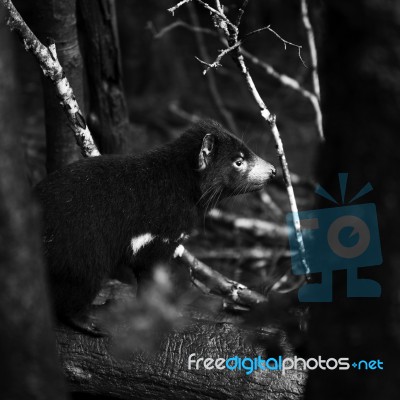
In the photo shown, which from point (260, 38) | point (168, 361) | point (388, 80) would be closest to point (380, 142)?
point (388, 80)

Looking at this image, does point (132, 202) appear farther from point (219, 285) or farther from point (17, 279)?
point (17, 279)

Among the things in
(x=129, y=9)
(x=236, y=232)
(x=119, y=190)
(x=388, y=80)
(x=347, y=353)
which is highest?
(x=129, y=9)

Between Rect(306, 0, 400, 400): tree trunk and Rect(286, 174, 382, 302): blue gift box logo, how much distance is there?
0.09ft

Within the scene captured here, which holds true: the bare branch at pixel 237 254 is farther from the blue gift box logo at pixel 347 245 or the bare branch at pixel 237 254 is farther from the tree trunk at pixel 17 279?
the tree trunk at pixel 17 279

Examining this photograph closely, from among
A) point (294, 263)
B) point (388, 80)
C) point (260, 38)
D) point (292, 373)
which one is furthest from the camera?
point (260, 38)

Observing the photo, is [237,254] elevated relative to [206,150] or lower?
lower

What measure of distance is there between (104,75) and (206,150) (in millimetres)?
1204

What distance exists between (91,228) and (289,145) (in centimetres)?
584

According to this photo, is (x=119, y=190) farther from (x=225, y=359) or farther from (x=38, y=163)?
(x=38, y=163)

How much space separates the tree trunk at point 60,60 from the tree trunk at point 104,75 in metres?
0.20

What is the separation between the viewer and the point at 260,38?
10172mm

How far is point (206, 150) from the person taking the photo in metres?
4.19

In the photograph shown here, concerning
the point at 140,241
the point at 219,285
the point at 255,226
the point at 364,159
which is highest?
the point at 364,159

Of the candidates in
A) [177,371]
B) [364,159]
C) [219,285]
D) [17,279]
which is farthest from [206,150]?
[17,279]
